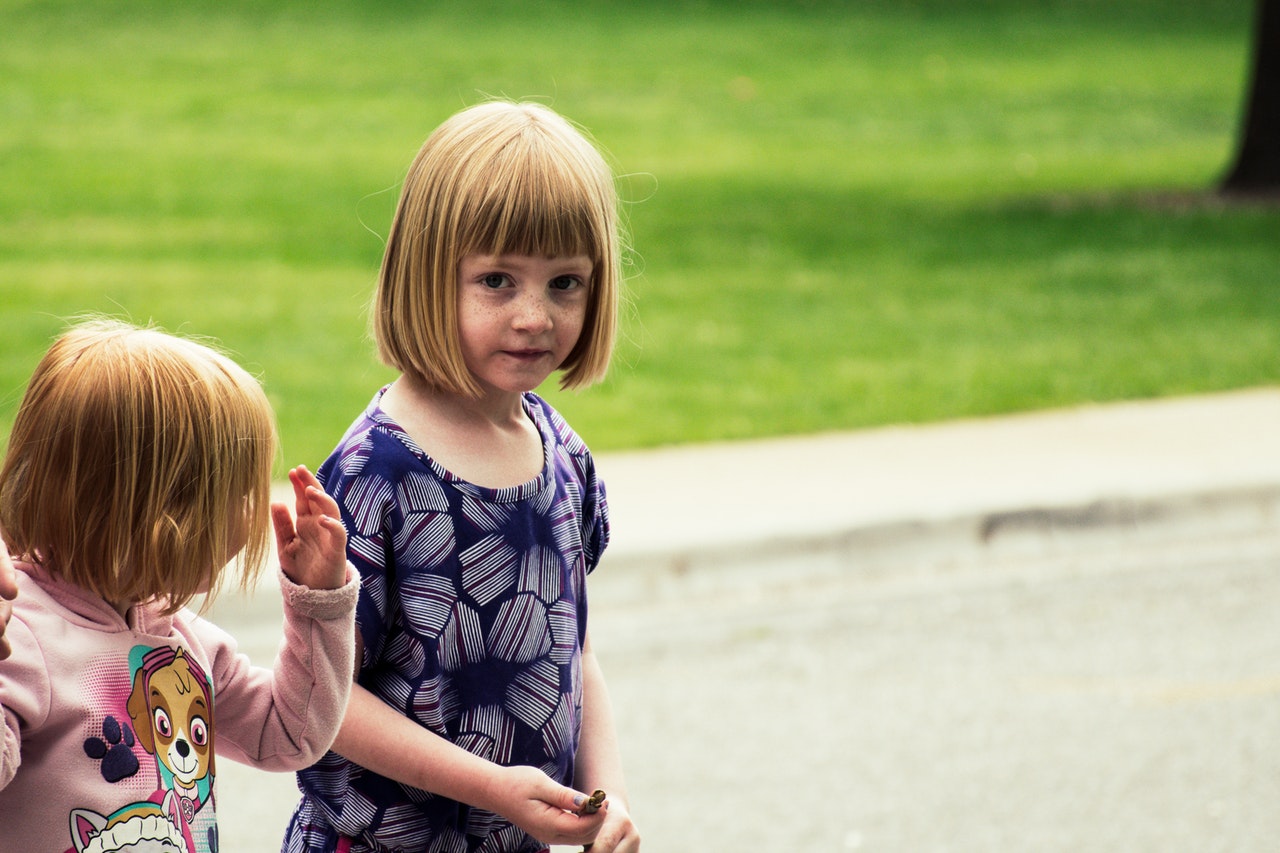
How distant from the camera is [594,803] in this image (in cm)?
217

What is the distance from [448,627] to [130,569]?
0.48 meters

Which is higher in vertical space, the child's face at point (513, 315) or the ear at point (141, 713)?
the child's face at point (513, 315)

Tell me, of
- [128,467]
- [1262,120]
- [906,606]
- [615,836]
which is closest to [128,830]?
[128,467]

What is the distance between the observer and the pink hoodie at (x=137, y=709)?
181 centimetres

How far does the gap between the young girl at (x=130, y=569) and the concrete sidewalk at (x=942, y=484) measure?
4.37 meters

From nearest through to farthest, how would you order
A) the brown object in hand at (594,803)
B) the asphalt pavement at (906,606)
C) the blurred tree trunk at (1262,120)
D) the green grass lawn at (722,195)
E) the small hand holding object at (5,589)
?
the small hand holding object at (5,589)
the brown object in hand at (594,803)
the asphalt pavement at (906,606)
the green grass lawn at (722,195)
the blurred tree trunk at (1262,120)

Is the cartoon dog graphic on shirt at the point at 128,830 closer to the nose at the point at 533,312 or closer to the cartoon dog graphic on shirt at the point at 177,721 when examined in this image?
the cartoon dog graphic on shirt at the point at 177,721

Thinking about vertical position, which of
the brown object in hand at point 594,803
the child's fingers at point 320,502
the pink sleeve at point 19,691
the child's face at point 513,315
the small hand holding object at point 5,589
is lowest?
the brown object in hand at point 594,803

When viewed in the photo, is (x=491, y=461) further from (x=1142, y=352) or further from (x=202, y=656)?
(x=1142, y=352)

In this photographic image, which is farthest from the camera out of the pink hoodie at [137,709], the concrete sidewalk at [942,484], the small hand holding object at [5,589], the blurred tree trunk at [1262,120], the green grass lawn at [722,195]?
the blurred tree trunk at [1262,120]

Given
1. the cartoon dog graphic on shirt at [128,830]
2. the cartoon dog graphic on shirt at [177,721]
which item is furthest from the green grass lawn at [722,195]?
the cartoon dog graphic on shirt at [128,830]

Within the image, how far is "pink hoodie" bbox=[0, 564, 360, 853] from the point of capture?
1.81 meters

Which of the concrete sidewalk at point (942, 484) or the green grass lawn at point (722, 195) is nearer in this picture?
the concrete sidewalk at point (942, 484)

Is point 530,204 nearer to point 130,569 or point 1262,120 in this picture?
point 130,569
